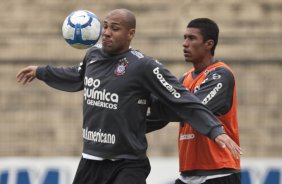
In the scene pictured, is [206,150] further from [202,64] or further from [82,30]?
[82,30]

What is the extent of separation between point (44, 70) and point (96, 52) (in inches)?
26.6

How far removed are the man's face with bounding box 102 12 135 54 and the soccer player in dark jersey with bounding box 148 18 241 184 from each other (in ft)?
Answer: 2.32

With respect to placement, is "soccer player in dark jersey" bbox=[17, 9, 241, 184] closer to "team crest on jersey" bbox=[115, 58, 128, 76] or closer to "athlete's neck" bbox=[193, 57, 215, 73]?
"team crest on jersey" bbox=[115, 58, 128, 76]

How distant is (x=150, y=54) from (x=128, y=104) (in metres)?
9.61

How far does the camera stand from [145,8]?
18594 millimetres

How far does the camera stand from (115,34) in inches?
336

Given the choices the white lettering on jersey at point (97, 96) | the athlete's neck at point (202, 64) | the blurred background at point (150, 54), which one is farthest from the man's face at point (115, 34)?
the blurred background at point (150, 54)

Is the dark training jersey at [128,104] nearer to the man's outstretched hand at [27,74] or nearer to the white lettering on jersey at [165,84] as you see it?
the white lettering on jersey at [165,84]

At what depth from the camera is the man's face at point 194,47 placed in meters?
9.09

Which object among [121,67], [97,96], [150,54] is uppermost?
[150,54]

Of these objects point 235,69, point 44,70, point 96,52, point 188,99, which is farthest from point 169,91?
point 235,69

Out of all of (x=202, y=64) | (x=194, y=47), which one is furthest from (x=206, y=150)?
(x=194, y=47)

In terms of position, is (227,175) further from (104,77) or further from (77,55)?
(77,55)

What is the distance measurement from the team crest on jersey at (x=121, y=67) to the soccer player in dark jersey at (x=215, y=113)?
0.69m
